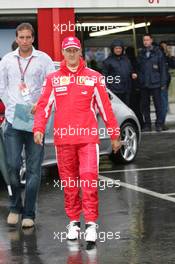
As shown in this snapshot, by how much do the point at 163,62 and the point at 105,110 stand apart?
9.58 m

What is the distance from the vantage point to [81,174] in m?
6.87

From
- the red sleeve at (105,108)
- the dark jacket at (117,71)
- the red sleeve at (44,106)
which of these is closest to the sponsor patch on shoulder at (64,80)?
the red sleeve at (44,106)

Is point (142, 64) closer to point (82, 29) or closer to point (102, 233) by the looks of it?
point (82, 29)

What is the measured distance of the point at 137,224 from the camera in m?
7.59

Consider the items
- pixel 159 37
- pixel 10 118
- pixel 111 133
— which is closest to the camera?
pixel 111 133

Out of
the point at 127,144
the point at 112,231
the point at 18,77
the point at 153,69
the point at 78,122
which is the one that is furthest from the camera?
the point at 153,69

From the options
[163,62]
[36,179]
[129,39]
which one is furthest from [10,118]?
[129,39]

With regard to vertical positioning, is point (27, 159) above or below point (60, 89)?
below

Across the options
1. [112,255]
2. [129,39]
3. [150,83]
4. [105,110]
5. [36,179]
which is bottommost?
[112,255]

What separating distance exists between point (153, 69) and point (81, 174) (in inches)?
386

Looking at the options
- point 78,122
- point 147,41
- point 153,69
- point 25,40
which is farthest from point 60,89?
point 153,69

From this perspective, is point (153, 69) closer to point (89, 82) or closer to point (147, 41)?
point (147, 41)

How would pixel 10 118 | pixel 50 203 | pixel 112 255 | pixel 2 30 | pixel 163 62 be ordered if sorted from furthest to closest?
pixel 2 30
pixel 163 62
pixel 50 203
pixel 10 118
pixel 112 255

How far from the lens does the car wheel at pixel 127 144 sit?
1194 centimetres
